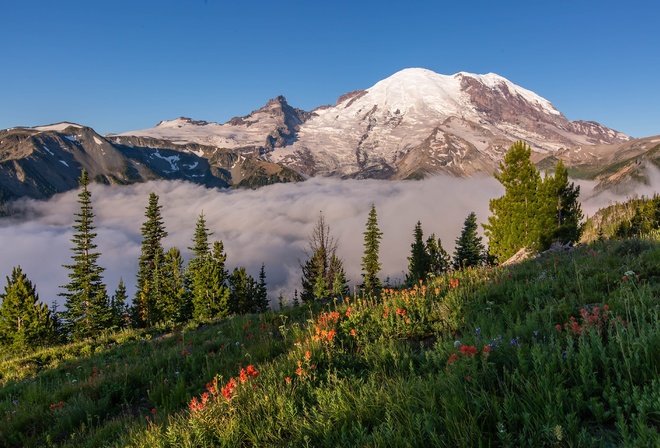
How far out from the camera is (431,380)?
3186 millimetres

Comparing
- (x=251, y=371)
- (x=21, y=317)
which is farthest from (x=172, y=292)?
(x=251, y=371)

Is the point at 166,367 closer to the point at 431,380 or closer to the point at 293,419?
the point at 293,419

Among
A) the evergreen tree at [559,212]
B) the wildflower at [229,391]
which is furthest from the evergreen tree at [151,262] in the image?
the wildflower at [229,391]

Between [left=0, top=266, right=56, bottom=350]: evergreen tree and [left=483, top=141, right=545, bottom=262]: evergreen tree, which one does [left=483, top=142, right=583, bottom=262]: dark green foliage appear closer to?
[left=483, top=141, right=545, bottom=262]: evergreen tree

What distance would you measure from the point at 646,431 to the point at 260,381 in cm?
378

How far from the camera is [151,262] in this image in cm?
6141

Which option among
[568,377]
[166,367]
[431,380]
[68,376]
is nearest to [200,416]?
[431,380]

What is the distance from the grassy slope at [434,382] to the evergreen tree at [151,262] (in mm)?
53374

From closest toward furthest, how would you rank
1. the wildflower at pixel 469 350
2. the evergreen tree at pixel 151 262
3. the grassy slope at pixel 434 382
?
the grassy slope at pixel 434 382 → the wildflower at pixel 469 350 → the evergreen tree at pixel 151 262

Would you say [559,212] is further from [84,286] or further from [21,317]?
[21,317]

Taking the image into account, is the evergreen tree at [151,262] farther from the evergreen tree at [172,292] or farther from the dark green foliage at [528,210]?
the dark green foliage at [528,210]

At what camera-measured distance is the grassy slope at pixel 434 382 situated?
2486 mm

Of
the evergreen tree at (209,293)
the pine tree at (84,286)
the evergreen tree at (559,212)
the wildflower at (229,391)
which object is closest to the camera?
the wildflower at (229,391)

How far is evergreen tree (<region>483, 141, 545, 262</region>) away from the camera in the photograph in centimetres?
3338
